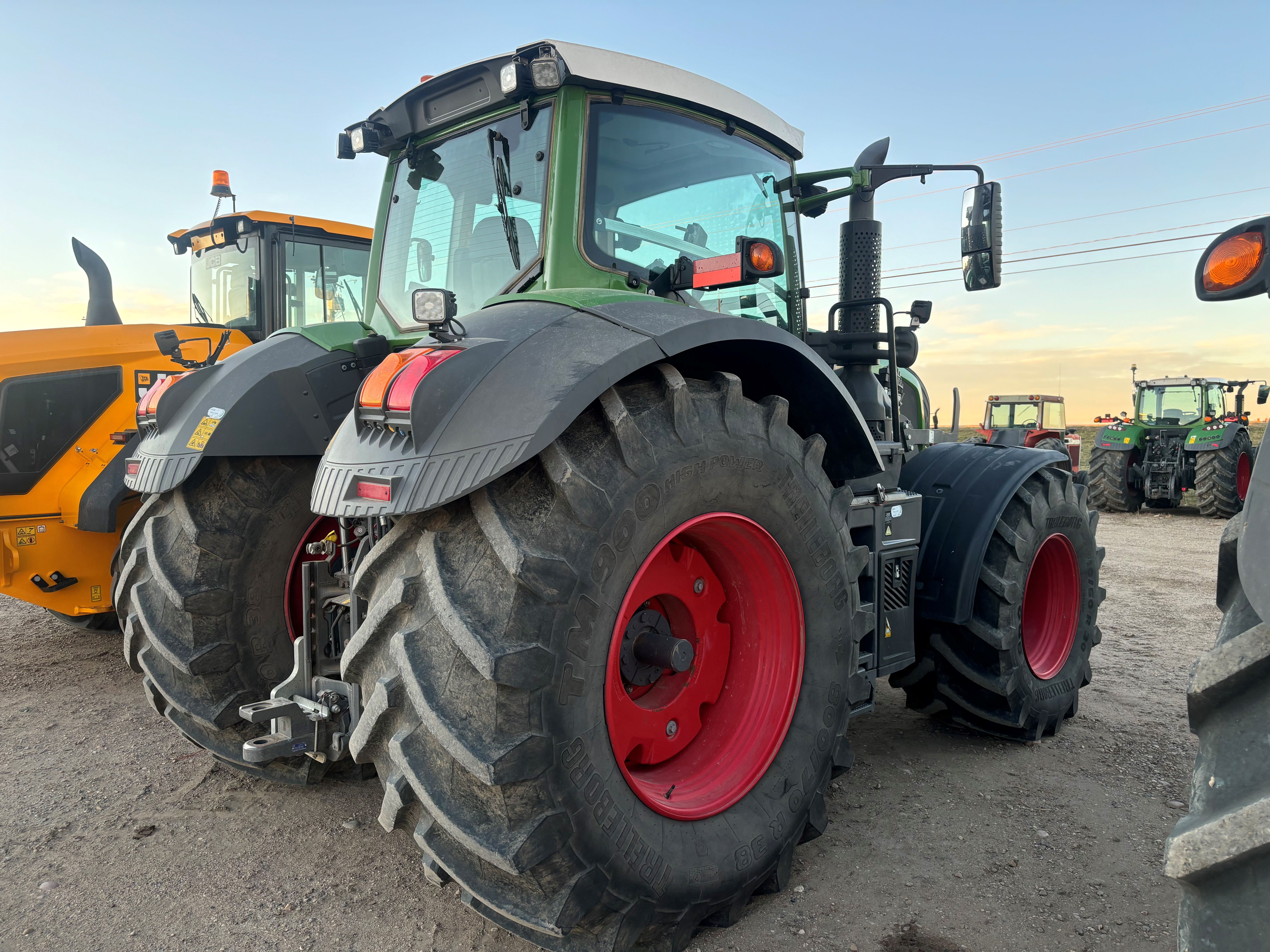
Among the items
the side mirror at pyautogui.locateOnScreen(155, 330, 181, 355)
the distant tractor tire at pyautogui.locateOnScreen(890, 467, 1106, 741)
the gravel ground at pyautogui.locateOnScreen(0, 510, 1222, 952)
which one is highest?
the side mirror at pyautogui.locateOnScreen(155, 330, 181, 355)

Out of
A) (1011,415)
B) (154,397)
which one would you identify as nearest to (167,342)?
(154,397)

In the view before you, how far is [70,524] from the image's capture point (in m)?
4.80

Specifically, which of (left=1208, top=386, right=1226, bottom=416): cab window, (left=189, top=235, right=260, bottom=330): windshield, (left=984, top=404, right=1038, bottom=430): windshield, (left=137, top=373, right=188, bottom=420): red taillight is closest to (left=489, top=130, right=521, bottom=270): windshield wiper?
(left=137, top=373, right=188, bottom=420): red taillight

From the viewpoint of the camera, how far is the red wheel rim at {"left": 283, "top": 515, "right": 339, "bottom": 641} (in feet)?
9.64

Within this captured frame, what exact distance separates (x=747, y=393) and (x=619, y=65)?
3.65 ft

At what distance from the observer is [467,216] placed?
9.82 ft

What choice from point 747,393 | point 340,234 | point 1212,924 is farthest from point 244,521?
point 340,234

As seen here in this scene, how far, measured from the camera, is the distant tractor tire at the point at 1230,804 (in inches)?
40.9

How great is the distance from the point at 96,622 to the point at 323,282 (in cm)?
300

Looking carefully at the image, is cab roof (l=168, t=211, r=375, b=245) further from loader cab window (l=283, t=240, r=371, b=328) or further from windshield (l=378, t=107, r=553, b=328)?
windshield (l=378, t=107, r=553, b=328)

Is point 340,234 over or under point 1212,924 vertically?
over

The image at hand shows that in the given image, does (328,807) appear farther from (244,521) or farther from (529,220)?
(529,220)

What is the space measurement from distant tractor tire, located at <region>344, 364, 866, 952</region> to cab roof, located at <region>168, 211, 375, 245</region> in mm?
5123

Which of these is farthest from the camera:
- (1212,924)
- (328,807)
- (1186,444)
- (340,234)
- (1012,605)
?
(1186,444)
